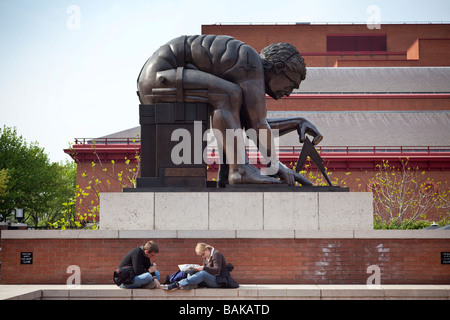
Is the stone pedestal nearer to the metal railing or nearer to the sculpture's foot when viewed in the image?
the sculpture's foot

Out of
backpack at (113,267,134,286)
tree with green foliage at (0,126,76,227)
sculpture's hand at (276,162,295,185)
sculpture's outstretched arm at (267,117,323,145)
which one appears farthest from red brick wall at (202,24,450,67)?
backpack at (113,267,134,286)

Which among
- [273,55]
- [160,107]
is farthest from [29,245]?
[273,55]

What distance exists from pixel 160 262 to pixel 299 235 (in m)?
2.70

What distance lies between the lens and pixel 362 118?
39.5 m

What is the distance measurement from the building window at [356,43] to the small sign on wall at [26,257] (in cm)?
5270

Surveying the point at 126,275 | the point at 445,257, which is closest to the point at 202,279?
the point at 126,275

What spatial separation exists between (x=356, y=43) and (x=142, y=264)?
54.7 metres

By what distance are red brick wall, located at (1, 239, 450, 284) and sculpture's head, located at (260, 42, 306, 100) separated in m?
3.42

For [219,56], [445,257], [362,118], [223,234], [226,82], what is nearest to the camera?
[223,234]

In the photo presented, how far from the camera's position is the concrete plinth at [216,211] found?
410 inches

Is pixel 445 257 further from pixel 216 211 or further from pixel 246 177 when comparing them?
pixel 216 211

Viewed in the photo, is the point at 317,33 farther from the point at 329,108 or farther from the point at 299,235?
the point at 299,235

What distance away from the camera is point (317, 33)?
5803 cm

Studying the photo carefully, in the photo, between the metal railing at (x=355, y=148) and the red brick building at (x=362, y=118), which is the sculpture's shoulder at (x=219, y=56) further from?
the metal railing at (x=355, y=148)
